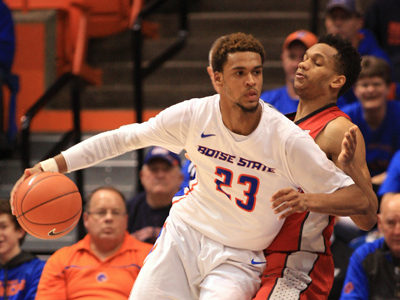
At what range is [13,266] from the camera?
4.21m

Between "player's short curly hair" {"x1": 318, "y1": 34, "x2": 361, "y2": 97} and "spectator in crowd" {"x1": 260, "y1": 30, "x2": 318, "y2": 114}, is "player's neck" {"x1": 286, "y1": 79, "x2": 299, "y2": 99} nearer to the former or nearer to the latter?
"spectator in crowd" {"x1": 260, "y1": 30, "x2": 318, "y2": 114}

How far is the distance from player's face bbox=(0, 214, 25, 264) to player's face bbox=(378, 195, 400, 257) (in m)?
2.59

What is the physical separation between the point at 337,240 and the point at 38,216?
2.57 meters

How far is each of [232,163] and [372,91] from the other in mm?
2452

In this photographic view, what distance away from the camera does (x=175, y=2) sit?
7.65m

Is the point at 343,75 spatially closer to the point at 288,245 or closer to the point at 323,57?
the point at 323,57

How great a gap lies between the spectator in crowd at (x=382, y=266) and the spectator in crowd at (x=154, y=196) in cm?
154

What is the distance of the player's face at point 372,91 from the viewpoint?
5035 millimetres

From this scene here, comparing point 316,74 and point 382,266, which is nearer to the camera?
point 316,74

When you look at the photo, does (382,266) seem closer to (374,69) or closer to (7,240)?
(374,69)

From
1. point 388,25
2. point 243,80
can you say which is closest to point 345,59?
point 243,80

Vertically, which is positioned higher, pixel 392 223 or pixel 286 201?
pixel 286 201

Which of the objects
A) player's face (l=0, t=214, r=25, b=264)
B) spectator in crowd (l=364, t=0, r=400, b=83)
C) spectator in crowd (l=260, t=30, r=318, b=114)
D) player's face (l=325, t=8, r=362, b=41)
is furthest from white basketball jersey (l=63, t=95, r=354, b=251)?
spectator in crowd (l=364, t=0, r=400, b=83)

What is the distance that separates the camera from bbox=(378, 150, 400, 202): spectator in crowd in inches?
187
